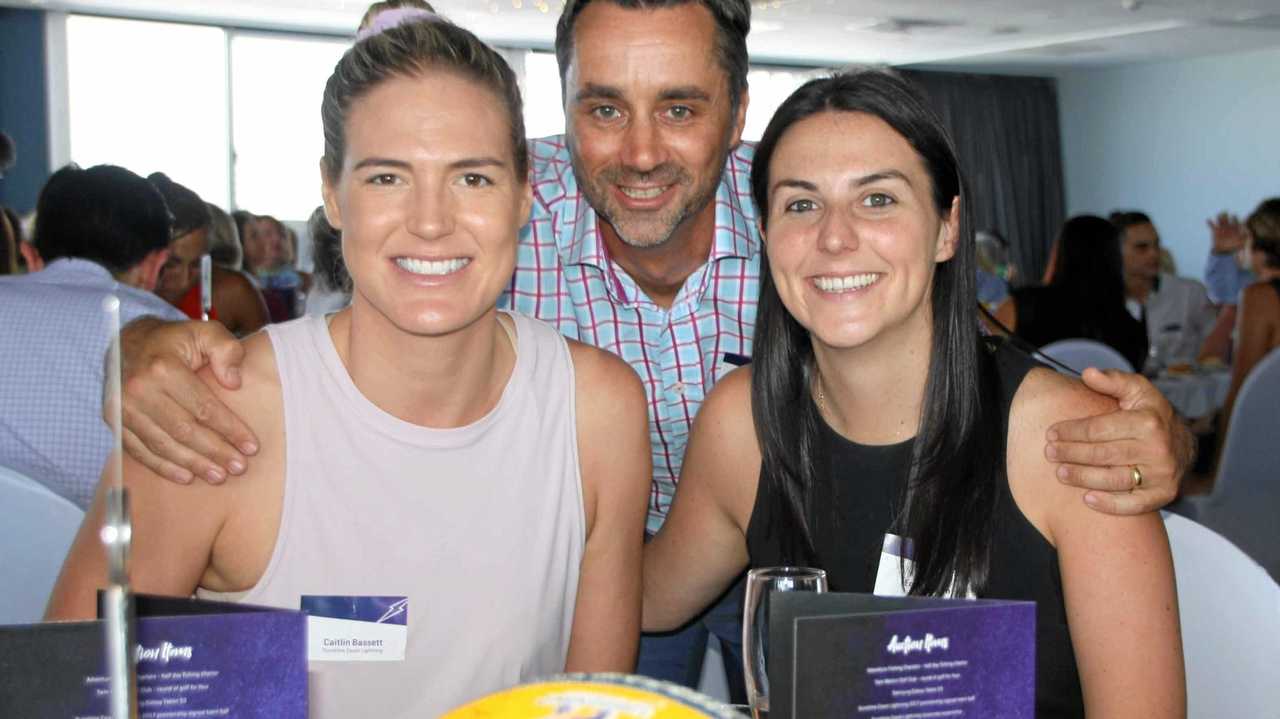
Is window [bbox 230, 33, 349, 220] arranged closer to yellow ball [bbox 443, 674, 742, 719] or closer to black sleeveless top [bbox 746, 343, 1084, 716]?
black sleeveless top [bbox 746, 343, 1084, 716]

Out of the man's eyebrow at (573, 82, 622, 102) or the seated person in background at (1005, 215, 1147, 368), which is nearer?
the man's eyebrow at (573, 82, 622, 102)

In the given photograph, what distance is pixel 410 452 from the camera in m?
1.62

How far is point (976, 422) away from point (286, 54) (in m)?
12.0

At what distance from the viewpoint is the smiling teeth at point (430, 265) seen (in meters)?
1.56

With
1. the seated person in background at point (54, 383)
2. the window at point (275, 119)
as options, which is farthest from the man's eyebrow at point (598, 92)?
the window at point (275, 119)

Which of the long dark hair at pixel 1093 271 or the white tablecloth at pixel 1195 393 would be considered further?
the white tablecloth at pixel 1195 393

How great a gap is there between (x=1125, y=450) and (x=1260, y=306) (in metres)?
4.59

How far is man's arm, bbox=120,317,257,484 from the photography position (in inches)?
58.8

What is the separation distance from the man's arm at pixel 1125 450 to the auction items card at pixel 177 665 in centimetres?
101

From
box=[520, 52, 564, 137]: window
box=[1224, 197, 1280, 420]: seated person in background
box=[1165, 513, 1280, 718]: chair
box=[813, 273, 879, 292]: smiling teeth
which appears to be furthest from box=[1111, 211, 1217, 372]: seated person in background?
box=[520, 52, 564, 137]: window

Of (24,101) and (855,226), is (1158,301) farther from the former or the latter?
(24,101)

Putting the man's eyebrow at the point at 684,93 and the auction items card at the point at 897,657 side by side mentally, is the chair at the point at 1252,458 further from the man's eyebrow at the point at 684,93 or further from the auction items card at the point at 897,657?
the auction items card at the point at 897,657

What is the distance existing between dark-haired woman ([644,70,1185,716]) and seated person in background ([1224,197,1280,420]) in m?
4.15

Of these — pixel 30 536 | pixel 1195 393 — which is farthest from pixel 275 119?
pixel 30 536
